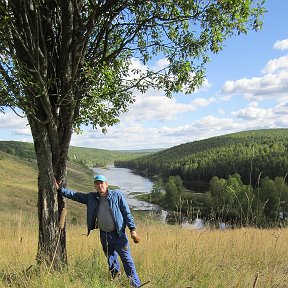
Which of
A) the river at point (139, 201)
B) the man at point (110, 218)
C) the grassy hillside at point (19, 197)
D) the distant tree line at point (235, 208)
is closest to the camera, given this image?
the man at point (110, 218)

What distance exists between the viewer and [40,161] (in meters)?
5.43

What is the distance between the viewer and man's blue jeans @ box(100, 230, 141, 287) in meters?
5.23

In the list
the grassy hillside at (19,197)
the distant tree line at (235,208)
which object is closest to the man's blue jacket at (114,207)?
the distant tree line at (235,208)

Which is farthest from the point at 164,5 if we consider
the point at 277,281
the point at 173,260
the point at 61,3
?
the point at 277,281

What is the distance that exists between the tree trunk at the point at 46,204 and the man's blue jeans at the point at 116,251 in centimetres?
64

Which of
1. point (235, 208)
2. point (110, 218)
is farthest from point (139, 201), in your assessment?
point (110, 218)

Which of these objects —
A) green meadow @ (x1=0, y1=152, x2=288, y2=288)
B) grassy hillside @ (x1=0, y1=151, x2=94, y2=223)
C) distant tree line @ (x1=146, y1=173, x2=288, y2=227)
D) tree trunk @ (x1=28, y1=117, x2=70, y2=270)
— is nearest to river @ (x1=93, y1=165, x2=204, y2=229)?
distant tree line @ (x1=146, y1=173, x2=288, y2=227)

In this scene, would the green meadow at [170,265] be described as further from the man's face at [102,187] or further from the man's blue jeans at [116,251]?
the man's face at [102,187]

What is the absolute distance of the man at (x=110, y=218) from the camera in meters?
5.35

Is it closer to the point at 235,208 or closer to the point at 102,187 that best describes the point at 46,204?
the point at 102,187

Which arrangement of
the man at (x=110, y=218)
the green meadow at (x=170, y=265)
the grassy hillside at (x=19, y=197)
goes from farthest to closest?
the grassy hillside at (x=19, y=197) < the man at (x=110, y=218) < the green meadow at (x=170, y=265)

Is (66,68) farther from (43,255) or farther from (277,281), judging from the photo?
(277,281)

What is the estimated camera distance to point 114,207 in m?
5.43

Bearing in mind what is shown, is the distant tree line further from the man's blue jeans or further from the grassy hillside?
the grassy hillside
